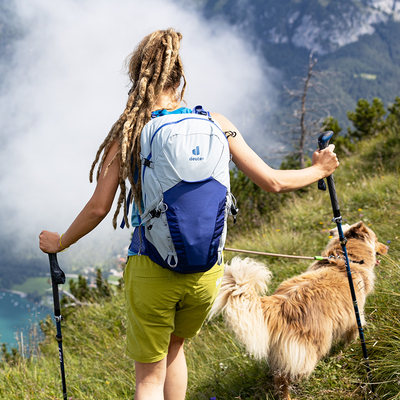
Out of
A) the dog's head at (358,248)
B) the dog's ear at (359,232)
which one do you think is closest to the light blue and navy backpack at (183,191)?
the dog's head at (358,248)

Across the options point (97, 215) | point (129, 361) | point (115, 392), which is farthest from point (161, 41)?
point (129, 361)

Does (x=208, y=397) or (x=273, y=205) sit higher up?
(x=273, y=205)

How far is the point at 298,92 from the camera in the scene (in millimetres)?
15039

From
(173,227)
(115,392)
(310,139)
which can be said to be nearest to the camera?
(173,227)

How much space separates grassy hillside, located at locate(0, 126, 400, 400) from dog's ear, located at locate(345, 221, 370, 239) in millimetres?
286

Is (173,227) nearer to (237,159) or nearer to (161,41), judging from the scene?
(237,159)

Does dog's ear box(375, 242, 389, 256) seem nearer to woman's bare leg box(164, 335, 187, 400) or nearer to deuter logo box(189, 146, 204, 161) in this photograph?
woman's bare leg box(164, 335, 187, 400)

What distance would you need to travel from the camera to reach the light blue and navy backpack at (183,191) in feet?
5.87

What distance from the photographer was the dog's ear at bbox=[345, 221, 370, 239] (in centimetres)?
363

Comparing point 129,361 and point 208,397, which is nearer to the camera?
point 208,397

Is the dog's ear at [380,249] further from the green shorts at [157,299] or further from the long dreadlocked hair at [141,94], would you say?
the long dreadlocked hair at [141,94]

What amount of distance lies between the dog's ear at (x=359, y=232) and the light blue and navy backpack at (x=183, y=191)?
2.18 m

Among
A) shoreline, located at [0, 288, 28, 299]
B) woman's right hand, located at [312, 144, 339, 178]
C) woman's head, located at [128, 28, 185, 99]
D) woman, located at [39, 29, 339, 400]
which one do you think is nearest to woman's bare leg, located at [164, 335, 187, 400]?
woman, located at [39, 29, 339, 400]

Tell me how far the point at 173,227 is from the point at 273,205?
8488mm
